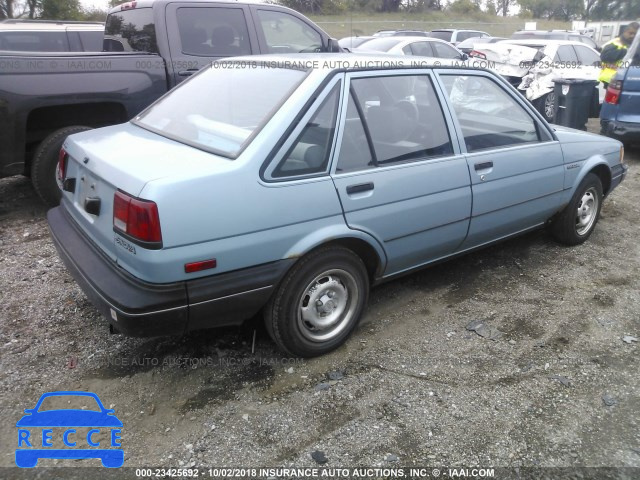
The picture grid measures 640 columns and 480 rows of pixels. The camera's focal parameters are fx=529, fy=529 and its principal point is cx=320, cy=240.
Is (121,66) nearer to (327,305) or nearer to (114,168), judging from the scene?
(114,168)

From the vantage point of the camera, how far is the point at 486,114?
13.0ft

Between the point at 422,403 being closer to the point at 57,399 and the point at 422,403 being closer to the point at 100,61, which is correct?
the point at 57,399

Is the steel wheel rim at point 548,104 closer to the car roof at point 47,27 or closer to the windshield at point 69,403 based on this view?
the car roof at point 47,27

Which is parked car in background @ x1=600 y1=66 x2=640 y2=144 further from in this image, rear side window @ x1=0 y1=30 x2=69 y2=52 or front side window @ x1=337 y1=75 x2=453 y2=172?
rear side window @ x1=0 y1=30 x2=69 y2=52

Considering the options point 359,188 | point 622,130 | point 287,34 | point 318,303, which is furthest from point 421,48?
point 318,303

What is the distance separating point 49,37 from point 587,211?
767 centimetres

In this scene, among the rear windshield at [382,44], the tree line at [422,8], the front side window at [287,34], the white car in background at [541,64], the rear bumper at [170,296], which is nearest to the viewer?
the rear bumper at [170,296]

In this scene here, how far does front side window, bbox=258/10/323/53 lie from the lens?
6383 mm

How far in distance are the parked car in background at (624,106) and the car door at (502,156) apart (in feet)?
13.4

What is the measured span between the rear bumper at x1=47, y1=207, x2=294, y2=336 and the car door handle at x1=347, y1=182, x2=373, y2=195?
52cm

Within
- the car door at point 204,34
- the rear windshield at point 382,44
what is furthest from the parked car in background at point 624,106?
the rear windshield at point 382,44

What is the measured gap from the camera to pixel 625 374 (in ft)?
10.1

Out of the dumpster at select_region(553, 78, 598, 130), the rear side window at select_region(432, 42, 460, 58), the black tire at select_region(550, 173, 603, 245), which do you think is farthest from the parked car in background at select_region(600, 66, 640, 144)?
the rear side window at select_region(432, 42, 460, 58)

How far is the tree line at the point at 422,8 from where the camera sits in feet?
66.5
